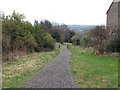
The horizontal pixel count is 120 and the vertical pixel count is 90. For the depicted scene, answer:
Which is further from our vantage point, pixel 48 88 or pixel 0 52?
pixel 0 52

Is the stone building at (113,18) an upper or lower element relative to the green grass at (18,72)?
upper

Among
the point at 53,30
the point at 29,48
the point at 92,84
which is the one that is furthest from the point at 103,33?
the point at 53,30

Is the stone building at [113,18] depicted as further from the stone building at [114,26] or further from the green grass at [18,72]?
the green grass at [18,72]

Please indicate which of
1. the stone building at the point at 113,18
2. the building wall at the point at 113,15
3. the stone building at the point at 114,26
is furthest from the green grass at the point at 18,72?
the building wall at the point at 113,15

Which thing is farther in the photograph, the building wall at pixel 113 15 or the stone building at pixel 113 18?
the building wall at pixel 113 15

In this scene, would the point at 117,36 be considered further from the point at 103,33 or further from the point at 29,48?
the point at 29,48

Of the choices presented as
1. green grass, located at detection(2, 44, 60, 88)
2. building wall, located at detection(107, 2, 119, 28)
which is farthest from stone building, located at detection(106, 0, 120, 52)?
green grass, located at detection(2, 44, 60, 88)

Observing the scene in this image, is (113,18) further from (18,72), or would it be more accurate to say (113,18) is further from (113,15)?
(18,72)

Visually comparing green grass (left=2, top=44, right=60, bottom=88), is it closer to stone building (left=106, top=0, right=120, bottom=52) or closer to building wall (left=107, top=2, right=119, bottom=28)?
stone building (left=106, top=0, right=120, bottom=52)

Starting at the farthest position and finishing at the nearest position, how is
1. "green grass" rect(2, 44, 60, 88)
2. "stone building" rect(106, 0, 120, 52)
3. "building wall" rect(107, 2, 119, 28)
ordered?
"building wall" rect(107, 2, 119, 28), "stone building" rect(106, 0, 120, 52), "green grass" rect(2, 44, 60, 88)

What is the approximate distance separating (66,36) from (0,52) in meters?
57.0

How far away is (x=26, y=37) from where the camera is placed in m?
26.8

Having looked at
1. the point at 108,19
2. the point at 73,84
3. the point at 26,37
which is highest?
the point at 108,19

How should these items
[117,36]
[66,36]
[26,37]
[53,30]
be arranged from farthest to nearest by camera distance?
[66,36], [53,30], [26,37], [117,36]
